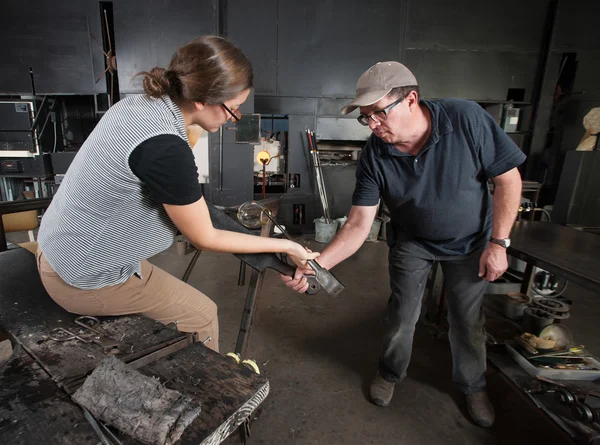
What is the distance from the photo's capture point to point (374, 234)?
4.35 metres

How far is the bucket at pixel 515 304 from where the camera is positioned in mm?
2396

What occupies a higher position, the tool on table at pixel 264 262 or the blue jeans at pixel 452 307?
the tool on table at pixel 264 262

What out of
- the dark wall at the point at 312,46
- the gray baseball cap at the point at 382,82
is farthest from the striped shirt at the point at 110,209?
the dark wall at the point at 312,46

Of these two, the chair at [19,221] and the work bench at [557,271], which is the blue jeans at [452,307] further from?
the chair at [19,221]

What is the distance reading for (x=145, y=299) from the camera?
1.11 m

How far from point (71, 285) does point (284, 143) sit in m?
3.88

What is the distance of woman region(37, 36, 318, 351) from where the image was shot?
0.78 meters

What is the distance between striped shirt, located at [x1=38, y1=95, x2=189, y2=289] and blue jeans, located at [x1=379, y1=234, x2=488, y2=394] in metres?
1.04

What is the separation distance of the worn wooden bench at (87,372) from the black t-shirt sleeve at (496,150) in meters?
1.14

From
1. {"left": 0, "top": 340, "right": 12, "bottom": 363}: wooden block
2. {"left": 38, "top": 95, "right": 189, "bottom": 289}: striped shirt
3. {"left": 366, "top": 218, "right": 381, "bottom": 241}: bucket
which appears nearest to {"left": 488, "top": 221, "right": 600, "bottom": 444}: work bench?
{"left": 38, "top": 95, "right": 189, "bottom": 289}: striped shirt

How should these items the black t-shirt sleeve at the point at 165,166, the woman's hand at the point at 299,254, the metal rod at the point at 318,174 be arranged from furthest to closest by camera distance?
the metal rod at the point at 318,174
the woman's hand at the point at 299,254
the black t-shirt sleeve at the point at 165,166

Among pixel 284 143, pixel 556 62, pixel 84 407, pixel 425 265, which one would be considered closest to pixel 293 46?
pixel 284 143

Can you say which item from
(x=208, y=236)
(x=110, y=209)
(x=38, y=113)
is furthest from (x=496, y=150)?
(x=38, y=113)

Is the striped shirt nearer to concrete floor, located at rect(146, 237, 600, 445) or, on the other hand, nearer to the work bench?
concrete floor, located at rect(146, 237, 600, 445)
